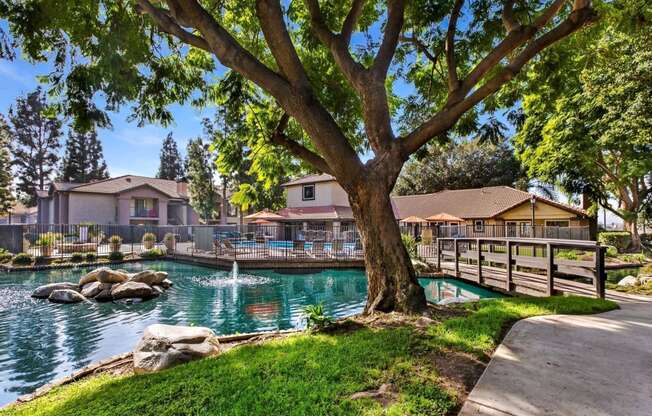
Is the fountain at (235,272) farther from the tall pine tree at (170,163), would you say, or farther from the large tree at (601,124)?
the tall pine tree at (170,163)

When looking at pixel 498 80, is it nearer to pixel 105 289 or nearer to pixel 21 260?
pixel 105 289

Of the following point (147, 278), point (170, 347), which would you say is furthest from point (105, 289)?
point (170, 347)

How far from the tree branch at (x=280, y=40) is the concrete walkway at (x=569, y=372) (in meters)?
4.48

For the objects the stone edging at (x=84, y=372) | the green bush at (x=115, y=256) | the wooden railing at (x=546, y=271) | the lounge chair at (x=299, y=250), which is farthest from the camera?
the green bush at (x=115, y=256)

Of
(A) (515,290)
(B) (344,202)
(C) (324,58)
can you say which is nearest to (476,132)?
(C) (324,58)

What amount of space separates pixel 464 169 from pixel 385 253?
35.8 m

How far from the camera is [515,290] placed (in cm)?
929

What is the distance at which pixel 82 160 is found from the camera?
1816 inches

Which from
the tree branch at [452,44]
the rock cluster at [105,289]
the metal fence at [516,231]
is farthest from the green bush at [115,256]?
the tree branch at [452,44]

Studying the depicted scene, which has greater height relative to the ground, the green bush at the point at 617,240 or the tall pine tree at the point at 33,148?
the tall pine tree at the point at 33,148

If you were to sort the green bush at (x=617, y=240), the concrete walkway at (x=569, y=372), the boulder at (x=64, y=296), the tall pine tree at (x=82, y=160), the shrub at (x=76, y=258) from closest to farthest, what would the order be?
the concrete walkway at (x=569, y=372), the boulder at (x=64, y=296), the shrub at (x=76, y=258), the green bush at (x=617, y=240), the tall pine tree at (x=82, y=160)

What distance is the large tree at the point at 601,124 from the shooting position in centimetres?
899

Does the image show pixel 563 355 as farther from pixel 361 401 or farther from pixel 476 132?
pixel 476 132

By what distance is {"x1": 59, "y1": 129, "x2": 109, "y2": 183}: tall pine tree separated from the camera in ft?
148
